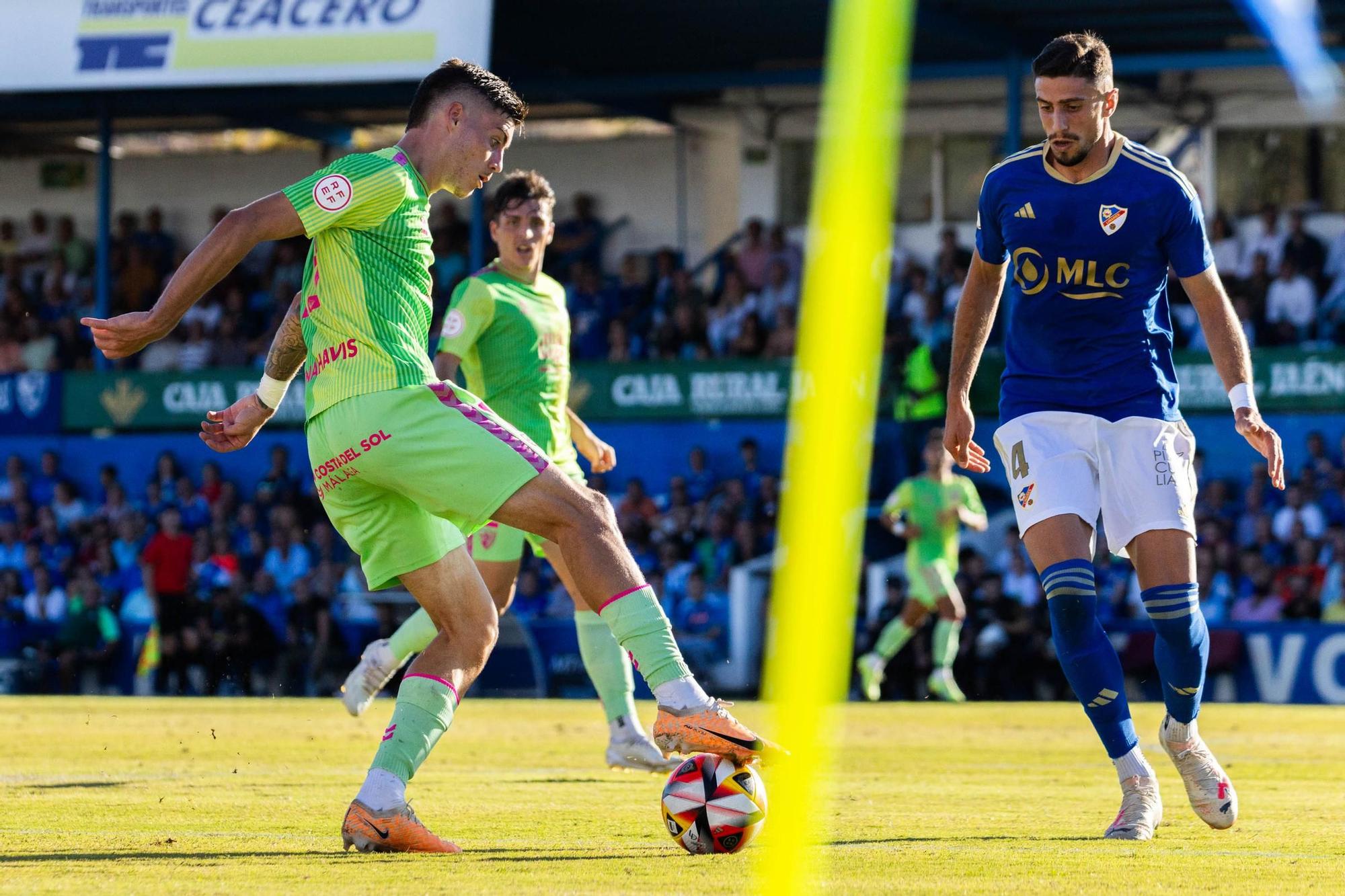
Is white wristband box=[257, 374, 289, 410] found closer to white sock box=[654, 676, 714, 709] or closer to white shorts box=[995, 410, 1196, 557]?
white sock box=[654, 676, 714, 709]

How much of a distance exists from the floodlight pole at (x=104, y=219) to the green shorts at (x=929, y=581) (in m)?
11.8

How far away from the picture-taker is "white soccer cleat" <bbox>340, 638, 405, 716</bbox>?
10.1 meters

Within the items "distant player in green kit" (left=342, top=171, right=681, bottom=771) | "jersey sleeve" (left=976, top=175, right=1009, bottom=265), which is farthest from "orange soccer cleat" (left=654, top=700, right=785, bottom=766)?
"distant player in green kit" (left=342, top=171, right=681, bottom=771)

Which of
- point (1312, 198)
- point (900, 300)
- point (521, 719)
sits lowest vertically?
point (521, 719)

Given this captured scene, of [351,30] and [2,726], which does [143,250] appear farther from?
[2,726]

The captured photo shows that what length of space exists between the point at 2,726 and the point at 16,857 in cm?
707

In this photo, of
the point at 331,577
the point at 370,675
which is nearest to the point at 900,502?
the point at 331,577

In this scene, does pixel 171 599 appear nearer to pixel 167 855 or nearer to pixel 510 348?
pixel 510 348

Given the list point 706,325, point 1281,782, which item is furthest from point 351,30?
point 1281,782

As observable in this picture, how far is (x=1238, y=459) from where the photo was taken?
20141 millimetres

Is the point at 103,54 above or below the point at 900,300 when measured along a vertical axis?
above

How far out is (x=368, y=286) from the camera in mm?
5684

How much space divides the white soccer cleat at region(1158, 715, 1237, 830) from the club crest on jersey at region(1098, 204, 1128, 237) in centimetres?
161

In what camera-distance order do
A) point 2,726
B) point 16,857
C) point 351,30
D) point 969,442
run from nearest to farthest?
1. point 16,857
2. point 969,442
3. point 2,726
4. point 351,30
